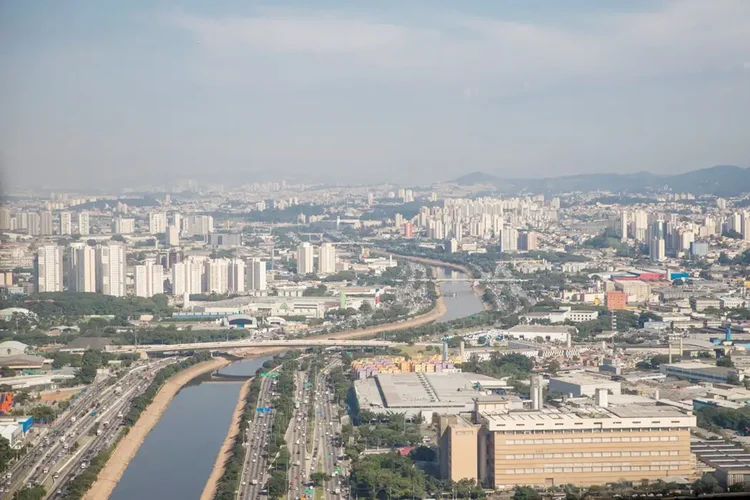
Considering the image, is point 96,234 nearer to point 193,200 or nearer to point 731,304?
point 193,200

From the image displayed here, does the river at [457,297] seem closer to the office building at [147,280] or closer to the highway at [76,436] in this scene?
the office building at [147,280]

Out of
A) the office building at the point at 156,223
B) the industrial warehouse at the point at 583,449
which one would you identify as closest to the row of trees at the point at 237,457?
the industrial warehouse at the point at 583,449

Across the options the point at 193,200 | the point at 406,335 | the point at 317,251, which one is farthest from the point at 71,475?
the point at 193,200

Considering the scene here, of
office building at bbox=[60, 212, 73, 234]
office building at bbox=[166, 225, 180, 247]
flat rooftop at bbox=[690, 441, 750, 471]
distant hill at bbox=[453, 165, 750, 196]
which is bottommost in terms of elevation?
flat rooftop at bbox=[690, 441, 750, 471]

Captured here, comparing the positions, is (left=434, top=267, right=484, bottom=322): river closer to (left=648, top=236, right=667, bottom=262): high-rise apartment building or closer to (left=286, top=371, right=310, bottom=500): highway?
(left=648, top=236, right=667, bottom=262): high-rise apartment building

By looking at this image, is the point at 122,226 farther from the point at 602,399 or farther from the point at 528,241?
the point at 602,399

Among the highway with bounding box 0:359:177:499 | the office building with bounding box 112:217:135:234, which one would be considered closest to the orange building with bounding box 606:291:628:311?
the highway with bounding box 0:359:177:499
